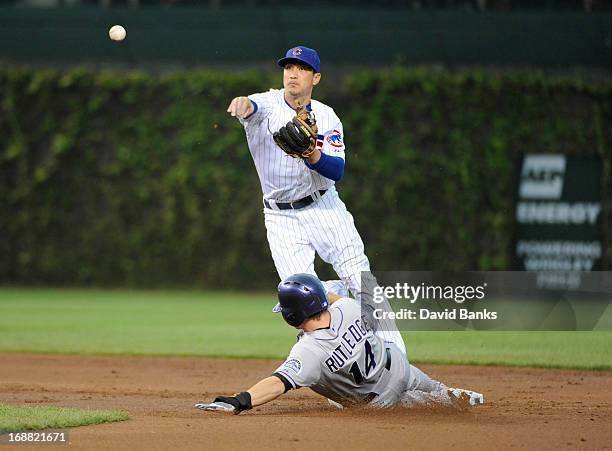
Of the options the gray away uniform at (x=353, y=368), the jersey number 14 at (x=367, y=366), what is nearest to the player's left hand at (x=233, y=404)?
the gray away uniform at (x=353, y=368)

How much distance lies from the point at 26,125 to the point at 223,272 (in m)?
4.11

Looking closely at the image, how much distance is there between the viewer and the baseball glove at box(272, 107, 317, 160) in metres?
6.64

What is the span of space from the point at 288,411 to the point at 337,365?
68 cm

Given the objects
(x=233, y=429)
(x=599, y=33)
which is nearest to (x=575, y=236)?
(x=599, y=33)

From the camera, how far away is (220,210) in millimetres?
17969

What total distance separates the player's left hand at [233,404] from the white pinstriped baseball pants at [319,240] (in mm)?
1291

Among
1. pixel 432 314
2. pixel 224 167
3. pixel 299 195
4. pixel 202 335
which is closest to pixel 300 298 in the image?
pixel 299 195

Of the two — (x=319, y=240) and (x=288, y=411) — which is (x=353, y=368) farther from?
(x=319, y=240)

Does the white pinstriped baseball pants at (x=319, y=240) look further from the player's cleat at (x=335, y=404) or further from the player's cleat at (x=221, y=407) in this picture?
the player's cleat at (x=221, y=407)

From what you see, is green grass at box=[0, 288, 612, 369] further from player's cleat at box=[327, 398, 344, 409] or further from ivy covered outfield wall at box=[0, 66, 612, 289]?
player's cleat at box=[327, 398, 344, 409]

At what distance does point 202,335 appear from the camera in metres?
12.7

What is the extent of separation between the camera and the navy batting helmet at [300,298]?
629 cm

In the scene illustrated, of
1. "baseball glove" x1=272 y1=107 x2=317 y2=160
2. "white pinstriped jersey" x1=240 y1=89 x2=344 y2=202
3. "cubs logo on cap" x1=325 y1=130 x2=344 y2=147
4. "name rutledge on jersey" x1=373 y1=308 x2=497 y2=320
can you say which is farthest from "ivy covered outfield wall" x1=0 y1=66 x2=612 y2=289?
"baseball glove" x1=272 y1=107 x2=317 y2=160

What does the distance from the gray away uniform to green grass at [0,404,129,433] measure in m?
1.01
